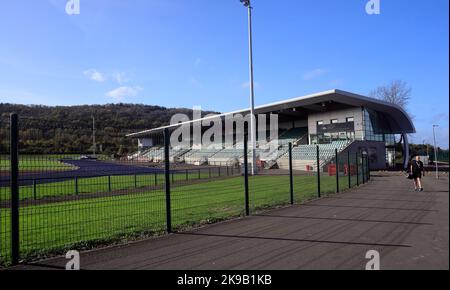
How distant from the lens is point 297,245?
23.7 feet

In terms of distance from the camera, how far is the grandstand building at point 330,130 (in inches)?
2082

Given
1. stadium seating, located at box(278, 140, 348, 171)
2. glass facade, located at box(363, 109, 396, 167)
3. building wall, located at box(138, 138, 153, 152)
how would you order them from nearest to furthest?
building wall, located at box(138, 138, 153, 152)
stadium seating, located at box(278, 140, 348, 171)
glass facade, located at box(363, 109, 396, 167)

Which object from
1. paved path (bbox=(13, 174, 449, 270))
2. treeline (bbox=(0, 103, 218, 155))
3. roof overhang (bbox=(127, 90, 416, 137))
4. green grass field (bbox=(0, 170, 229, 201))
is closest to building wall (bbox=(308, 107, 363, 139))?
roof overhang (bbox=(127, 90, 416, 137))

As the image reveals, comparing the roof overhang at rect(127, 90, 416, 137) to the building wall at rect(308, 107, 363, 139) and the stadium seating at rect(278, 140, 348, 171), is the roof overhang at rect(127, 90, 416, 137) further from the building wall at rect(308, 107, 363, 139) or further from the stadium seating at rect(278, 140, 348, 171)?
the stadium seating at rect(278, 140, 348, 171)

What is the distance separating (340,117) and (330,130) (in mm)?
2421

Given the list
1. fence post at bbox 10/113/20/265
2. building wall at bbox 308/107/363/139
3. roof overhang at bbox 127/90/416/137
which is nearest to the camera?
fence post at bbox 10/113/20/265

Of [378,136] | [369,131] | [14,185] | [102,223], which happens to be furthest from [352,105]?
[14,185]

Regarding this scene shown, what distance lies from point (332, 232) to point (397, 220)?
7.58ft

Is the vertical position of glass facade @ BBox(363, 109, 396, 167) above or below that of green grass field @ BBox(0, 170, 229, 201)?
above

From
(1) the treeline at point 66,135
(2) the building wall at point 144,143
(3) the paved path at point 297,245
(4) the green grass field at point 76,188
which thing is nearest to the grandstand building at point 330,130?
(4) the green grass field at point 76,188

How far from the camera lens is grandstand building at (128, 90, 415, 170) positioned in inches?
2082

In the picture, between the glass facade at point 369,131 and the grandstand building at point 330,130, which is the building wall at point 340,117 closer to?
the grandstand building at point 330,130

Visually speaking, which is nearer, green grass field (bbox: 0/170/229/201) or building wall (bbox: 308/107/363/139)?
green grass field (bbox: 0/170/229/201)

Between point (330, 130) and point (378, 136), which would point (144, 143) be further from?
point (378, 136)
